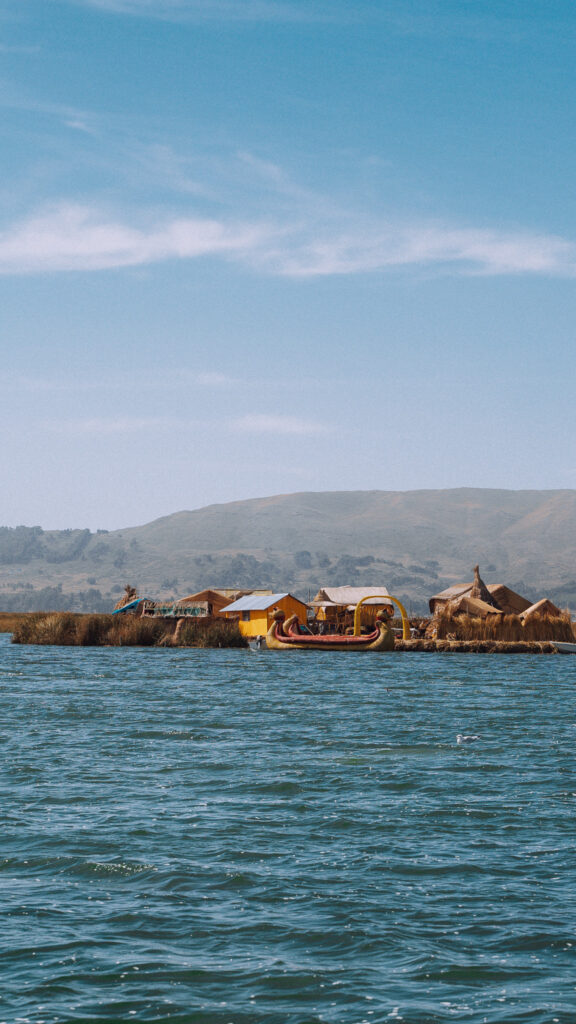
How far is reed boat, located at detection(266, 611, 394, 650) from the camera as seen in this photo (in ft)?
252

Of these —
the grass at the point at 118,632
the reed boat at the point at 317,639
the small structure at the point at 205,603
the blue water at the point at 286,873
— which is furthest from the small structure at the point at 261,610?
the blue water at the point at 286,873

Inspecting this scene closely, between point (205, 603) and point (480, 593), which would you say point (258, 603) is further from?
point (480, 593)

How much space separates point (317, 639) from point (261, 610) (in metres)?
10.2

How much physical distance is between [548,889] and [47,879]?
20.3 feet

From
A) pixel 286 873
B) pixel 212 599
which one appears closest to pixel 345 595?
pixel 212 599

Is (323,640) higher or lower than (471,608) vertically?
lower

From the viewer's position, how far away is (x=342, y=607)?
3772 inches

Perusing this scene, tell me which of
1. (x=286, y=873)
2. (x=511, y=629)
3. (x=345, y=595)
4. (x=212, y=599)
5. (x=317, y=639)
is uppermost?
(x=345, y=595)

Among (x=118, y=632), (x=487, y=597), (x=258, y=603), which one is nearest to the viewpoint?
(x=118, y=632)

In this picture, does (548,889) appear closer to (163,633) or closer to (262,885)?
Answer: (262,885)

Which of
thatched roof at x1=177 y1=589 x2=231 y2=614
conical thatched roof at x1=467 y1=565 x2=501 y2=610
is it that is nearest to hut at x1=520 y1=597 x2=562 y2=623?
conical thatched roof at x1=467 y1=565 x2=501 y2=610

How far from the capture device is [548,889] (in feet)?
40.0

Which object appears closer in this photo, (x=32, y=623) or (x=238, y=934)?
(x=238, y=934)

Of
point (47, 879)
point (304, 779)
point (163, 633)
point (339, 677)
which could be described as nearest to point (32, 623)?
point (163, 633)
